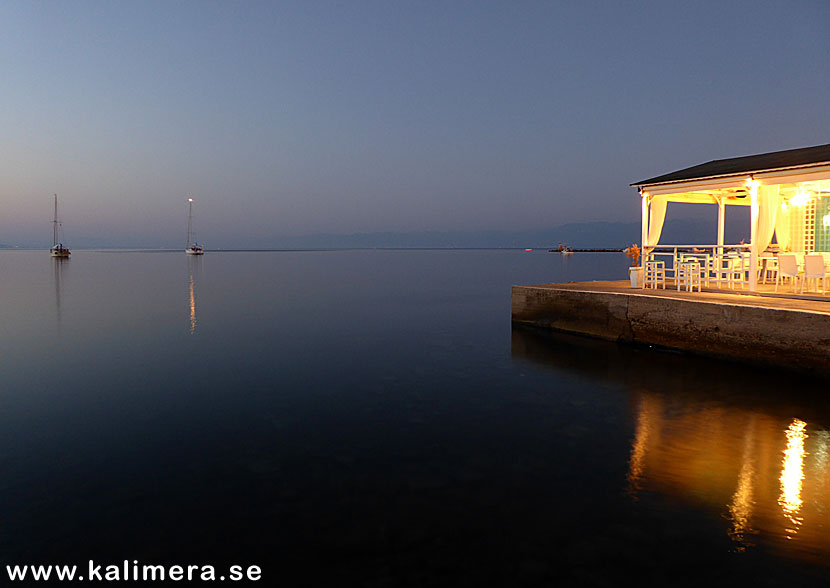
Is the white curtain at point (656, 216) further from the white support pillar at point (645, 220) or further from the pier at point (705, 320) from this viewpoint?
the pier at point (705, 320)

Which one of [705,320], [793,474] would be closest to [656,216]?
[705,320]

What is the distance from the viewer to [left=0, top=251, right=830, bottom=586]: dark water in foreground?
405 cm

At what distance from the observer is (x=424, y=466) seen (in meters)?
5.81

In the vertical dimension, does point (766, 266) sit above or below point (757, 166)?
below

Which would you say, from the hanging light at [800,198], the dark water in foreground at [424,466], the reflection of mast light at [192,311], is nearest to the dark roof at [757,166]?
the hanging light at [800,198]

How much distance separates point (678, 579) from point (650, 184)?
12.3 meters

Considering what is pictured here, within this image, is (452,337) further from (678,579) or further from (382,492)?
(678,579)


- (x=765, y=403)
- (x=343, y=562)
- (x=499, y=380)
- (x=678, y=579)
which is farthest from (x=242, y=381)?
(x=765, y=403)

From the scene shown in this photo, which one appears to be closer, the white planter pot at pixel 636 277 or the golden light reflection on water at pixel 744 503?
the golden light reflection on water at pixel 744 503

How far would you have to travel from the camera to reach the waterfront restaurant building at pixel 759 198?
38.5 feet

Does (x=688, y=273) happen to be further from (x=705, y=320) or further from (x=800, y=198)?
(x=800, y=198)

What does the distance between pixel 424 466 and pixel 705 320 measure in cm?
708

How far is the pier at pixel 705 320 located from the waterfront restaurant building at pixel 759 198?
136 centimetres

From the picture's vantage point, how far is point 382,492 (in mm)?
5148
